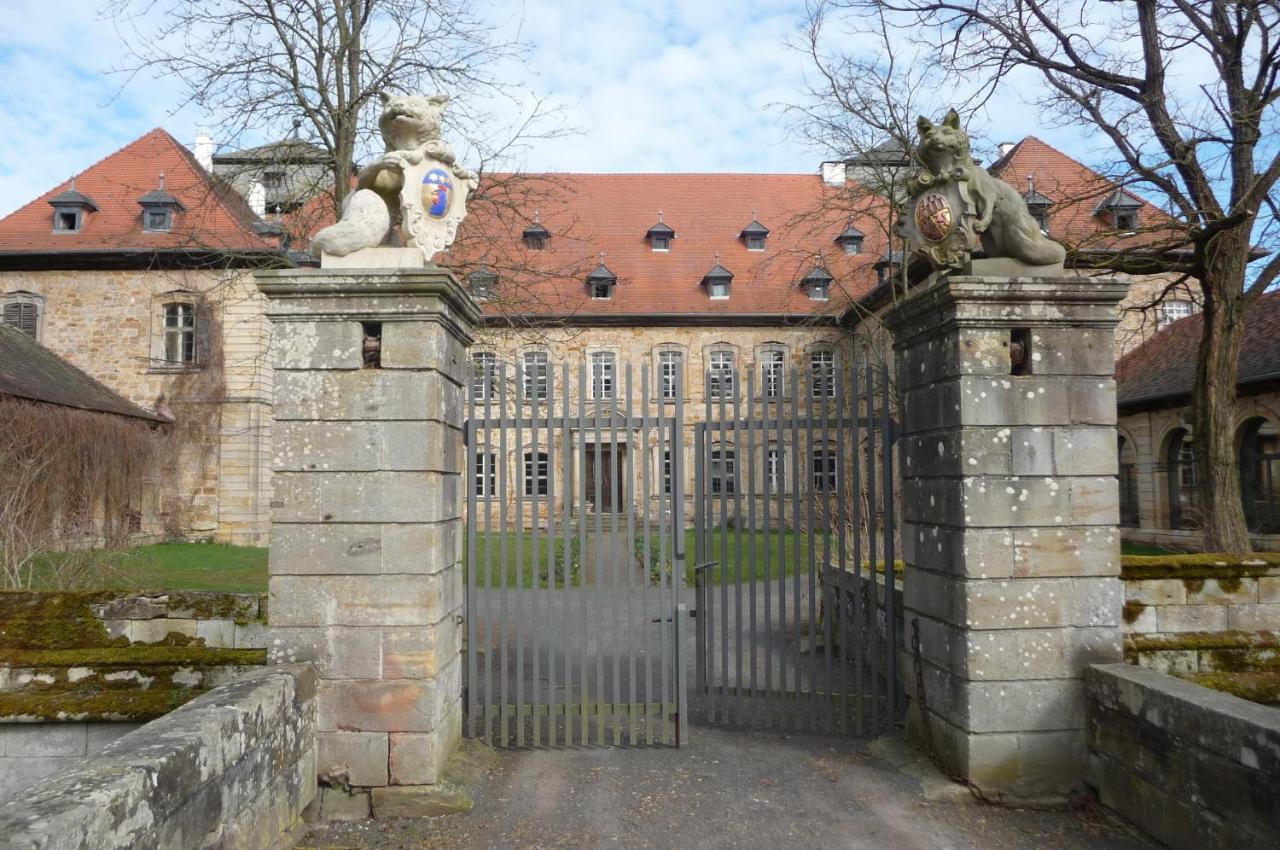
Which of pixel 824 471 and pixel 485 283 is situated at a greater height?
pixel 485 283

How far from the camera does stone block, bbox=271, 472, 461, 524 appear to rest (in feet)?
13.3

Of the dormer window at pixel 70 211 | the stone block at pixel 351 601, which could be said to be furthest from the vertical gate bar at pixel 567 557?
the dormer window at pixel 70 211

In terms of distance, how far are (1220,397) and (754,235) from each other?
18339 millimetres

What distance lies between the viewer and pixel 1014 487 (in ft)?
13.6

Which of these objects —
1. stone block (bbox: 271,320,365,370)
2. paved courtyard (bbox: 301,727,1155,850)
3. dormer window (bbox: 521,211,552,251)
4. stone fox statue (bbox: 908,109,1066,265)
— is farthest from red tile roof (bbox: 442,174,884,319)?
paved courtyard (bbox: 301,727,1155,850)

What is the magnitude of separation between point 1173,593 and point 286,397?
16.6ft

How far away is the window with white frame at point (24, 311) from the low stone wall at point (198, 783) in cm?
2246

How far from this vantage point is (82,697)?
13.5ft

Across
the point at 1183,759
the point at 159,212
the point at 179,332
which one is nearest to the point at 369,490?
the point at 1183,759

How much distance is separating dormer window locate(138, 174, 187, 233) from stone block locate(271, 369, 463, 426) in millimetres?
20517

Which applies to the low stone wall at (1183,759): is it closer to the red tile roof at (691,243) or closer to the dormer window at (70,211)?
the red tile roof at (691,243)

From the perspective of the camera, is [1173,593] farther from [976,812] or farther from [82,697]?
[82,697]

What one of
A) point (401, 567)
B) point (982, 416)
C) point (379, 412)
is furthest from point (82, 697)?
point (982, 416)

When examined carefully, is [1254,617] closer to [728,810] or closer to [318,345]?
[728,810]
